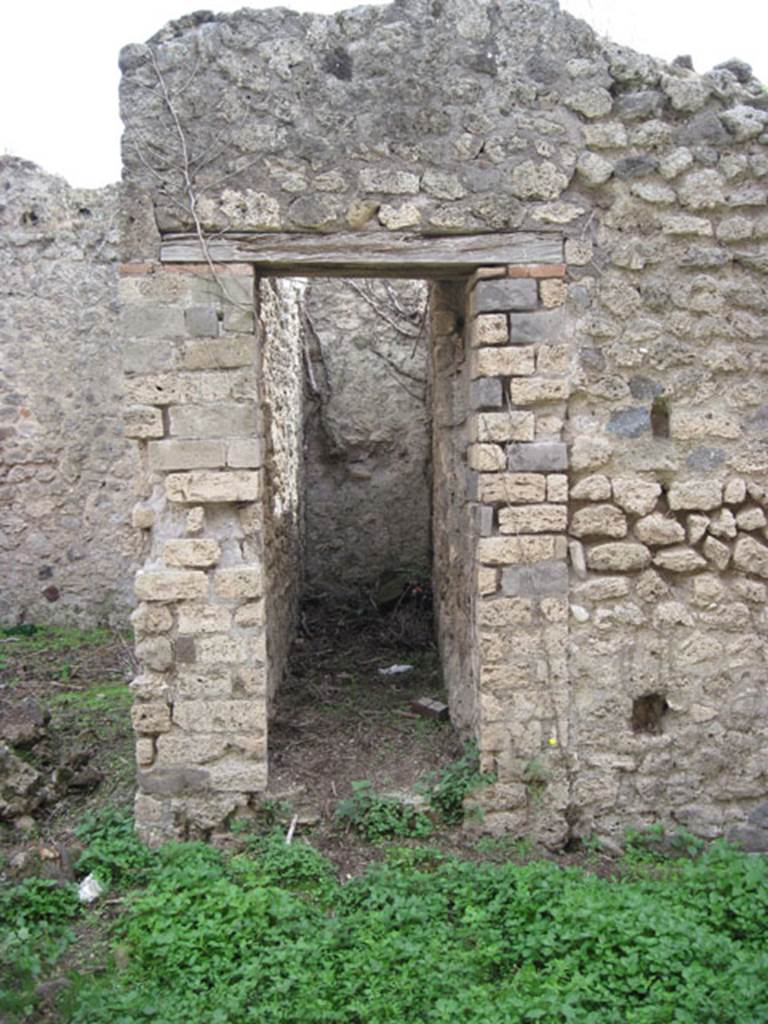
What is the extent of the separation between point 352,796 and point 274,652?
52.9 inches

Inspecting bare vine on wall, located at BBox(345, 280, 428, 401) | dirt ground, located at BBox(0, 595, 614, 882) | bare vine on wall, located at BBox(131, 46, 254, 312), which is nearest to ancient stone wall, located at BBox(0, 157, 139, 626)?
dirt ground, located at BBox(0, 595, 614, 882)

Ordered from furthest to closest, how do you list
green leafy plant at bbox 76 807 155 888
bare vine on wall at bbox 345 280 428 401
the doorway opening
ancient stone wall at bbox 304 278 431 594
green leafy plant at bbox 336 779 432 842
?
1. bare vine on wall at bbox 345 280 428 401
2. ancient stone wall at bbox 304 278 431 594
3. the doorway opening
4. green leafy plant at bbox 336 779 432 842
5. green leafy plant at bbox 76 807 155 888

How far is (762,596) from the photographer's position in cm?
440

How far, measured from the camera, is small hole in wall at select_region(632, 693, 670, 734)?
4441mm

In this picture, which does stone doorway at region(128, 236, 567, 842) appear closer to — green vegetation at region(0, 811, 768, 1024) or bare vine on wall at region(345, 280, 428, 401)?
green vegetation at region(0, 811, 768, 1024)

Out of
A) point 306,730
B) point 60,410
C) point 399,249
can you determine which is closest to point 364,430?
point 60,410

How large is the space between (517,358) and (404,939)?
259cm

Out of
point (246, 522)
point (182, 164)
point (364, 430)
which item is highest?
point (182, 164)

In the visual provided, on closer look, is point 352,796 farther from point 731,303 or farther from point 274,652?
point 731,303

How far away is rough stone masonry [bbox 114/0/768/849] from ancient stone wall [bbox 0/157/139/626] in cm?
410

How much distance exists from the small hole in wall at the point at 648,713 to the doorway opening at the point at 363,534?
0.95 m

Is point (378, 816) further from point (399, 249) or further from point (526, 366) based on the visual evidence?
point (399, 249)

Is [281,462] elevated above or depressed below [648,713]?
above

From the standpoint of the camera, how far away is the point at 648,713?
4.49m
